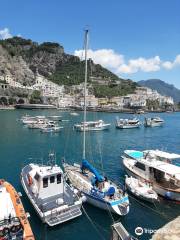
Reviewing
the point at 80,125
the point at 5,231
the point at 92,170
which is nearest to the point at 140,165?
the point at 92,170

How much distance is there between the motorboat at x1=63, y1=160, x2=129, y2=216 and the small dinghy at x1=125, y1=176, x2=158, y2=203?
2.35 metres

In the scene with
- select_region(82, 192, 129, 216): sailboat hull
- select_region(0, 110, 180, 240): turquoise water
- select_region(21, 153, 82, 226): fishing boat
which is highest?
select_region(21, 153, 82, 226): fishing boat

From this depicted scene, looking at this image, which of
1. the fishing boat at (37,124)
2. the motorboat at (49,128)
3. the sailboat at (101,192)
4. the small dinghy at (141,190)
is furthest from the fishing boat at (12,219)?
the fishing boat at (37,124)

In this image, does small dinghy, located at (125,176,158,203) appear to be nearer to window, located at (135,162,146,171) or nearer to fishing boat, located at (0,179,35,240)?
window, located at (135,162,146,171)

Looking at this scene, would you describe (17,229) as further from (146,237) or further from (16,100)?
(16,100)

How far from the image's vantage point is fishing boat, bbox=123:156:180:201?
2427cm

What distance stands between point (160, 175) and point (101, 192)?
798 cm

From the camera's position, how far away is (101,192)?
21594 mm

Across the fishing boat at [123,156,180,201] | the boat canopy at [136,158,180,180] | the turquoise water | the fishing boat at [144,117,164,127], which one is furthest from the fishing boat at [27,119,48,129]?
the boat canopy at [136,158,180,180]

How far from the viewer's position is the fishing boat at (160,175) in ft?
79.6

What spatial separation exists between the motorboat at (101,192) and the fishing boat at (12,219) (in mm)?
6452

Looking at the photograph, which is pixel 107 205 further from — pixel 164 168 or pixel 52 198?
pixel 164 168

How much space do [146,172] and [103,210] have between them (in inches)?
324

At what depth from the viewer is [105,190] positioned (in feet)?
72.4
